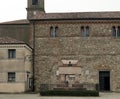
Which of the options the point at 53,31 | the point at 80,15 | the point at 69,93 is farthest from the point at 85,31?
the point at 69,93

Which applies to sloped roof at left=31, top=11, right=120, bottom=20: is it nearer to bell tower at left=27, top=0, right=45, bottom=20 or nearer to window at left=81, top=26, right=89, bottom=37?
window at left=81, top=26, right=89, bottom=37

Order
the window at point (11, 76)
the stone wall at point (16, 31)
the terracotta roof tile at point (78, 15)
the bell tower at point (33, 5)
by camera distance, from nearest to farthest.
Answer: the window at point (11, 76)
the terracotta roof tile at point (78, 15)
the stone wall at point (16, 31)
the bell tower at point (33, 5)

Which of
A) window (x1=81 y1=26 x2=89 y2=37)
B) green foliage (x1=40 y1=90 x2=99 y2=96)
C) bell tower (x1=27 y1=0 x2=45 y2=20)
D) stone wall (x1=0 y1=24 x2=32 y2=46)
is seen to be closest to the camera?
green foliage (x1=40 y1=90 x2=99 y2=96)

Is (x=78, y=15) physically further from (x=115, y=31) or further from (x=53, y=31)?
(x=115, y=31)

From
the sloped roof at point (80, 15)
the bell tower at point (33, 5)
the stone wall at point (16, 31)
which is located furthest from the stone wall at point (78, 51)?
the bell tower at point (33, 5)

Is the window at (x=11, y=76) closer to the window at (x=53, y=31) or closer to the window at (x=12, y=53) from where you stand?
the window at (x=12, y=53)

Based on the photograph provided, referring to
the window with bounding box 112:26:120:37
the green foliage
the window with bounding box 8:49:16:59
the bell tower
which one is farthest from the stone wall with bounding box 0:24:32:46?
the green foliage

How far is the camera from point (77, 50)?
47188 millimetres

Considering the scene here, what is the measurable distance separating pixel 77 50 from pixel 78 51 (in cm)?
18

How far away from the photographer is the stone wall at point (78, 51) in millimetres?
46688

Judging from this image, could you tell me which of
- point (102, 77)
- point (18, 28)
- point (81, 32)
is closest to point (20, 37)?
point (18, 28)

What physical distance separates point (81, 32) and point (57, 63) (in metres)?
4.95

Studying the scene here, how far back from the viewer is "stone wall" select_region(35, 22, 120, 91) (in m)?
46.7

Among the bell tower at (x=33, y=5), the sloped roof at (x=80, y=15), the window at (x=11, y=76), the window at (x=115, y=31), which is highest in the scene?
the bell tower at (x=33, y=5)
